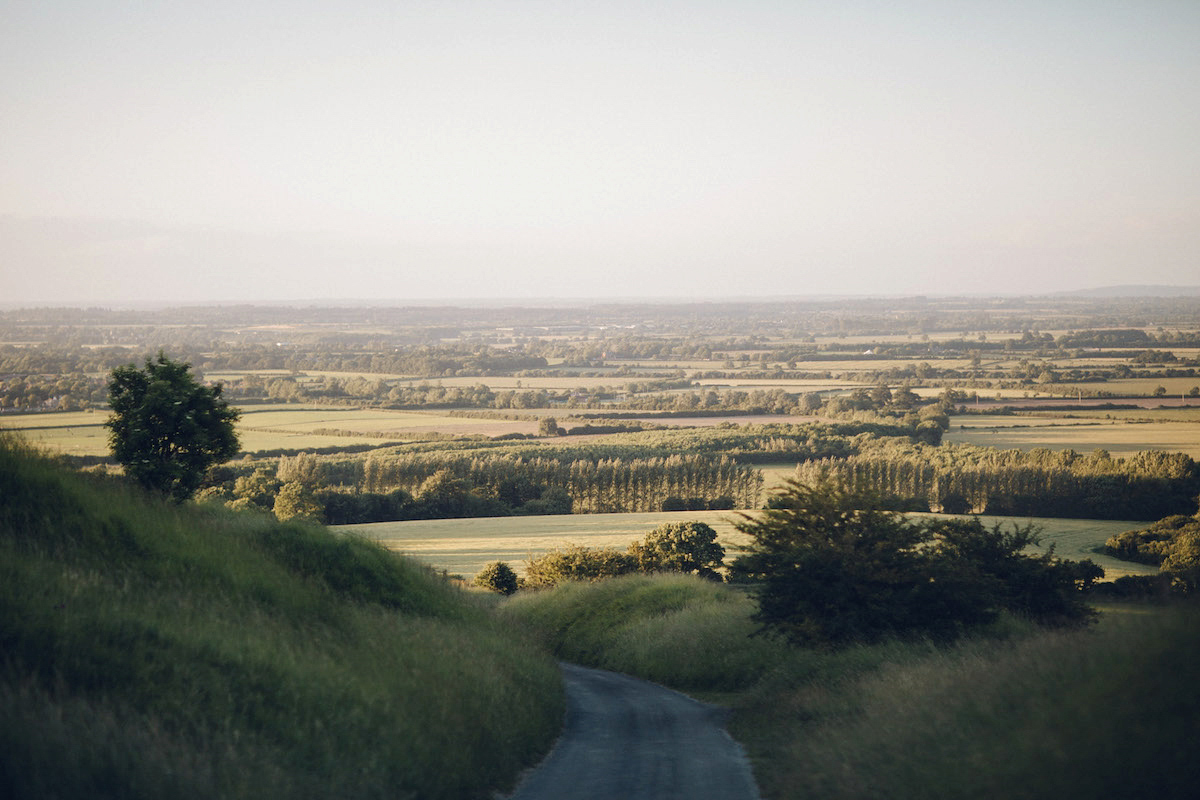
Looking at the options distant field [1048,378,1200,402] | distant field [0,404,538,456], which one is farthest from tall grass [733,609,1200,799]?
distant field [1048,378,1200,402]

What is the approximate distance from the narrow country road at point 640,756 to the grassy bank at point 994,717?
0.67m

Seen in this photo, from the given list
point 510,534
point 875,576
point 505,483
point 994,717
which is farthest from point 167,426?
point 505,483

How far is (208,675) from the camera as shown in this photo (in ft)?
35.2

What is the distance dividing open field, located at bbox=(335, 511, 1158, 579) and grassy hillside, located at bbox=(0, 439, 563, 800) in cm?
4026

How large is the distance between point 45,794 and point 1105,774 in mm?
9402

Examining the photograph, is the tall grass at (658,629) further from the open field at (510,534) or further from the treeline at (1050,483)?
the treeline at (1050,483)

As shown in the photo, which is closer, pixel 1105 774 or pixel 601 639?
pixel 1105 774

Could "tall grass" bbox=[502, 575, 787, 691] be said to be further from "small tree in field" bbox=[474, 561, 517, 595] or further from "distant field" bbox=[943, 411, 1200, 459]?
"distant field" bbox=[943, 411, 1200, 459]

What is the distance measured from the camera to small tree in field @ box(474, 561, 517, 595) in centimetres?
5331

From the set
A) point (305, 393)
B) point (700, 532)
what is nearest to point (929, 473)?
point (700, 532)

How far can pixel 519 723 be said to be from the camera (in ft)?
51.8

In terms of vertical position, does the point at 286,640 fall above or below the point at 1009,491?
above

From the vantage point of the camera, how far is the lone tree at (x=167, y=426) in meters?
31.0

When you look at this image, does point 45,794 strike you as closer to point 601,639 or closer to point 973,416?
point 601,639
